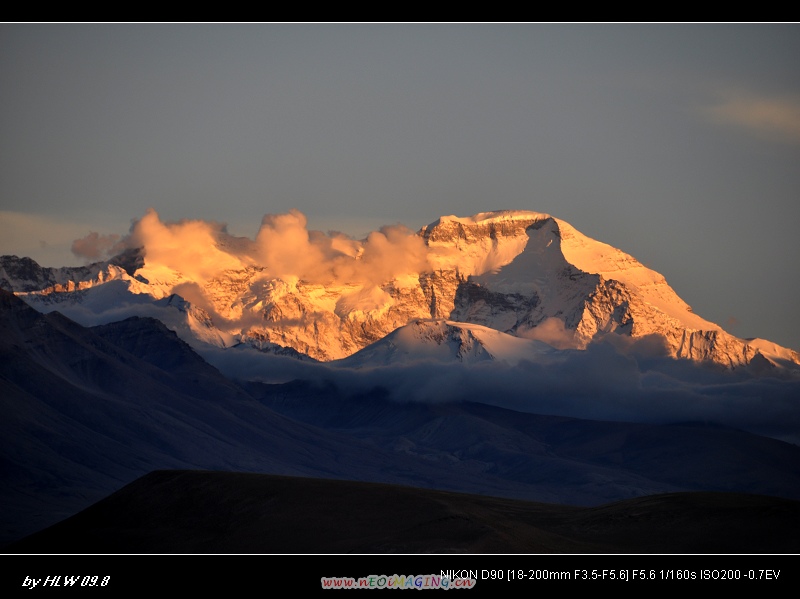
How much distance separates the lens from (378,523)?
164 meters

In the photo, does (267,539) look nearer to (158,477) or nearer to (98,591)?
(158,477)

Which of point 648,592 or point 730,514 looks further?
point 730,514

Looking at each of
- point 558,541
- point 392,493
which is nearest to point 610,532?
point 558,541

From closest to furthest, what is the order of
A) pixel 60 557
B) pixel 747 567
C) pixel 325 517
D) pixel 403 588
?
pixel 403 588 < pixel 747 567 < pixel 60 557 < pixel 325 517

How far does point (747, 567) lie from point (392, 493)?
54.4 m

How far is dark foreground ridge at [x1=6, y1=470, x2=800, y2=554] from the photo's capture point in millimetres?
156625

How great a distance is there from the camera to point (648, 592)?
117 meters

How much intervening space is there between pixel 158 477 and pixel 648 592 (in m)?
94.3

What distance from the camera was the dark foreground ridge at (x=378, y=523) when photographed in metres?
157

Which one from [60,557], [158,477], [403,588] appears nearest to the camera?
[403,588]
